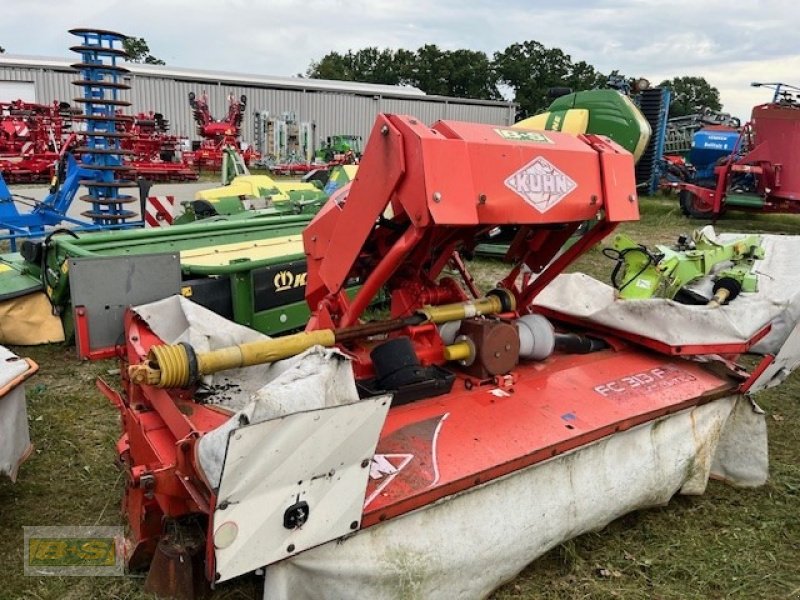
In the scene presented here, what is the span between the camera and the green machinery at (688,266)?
4.25 metres

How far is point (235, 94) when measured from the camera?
2623 cm

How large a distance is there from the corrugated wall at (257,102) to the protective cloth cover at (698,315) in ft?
70.6

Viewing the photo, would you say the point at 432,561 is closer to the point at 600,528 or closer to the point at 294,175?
the point at 600,528

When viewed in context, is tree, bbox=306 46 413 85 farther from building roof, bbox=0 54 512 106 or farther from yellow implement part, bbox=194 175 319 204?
yellow implement part, bbox=194 175 319 204

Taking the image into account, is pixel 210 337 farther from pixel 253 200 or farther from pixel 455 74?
pixel 455 74

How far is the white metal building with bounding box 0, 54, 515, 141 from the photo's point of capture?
23.2 metres

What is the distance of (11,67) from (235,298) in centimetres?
2340

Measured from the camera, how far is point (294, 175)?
65.2ft

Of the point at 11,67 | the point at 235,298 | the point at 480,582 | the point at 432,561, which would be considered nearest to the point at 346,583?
the point at 432,561

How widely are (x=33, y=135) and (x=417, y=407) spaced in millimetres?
16369

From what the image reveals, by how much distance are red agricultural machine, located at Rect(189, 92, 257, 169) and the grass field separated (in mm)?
9791

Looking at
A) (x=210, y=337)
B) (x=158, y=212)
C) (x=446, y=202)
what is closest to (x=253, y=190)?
(x=158, y=212)

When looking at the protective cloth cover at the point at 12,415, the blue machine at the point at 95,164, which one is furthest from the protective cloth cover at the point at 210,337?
the blue machine at the point at 95,164

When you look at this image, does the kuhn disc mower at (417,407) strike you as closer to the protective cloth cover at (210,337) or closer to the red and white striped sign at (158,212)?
the protective cloth cover at (210,337)
